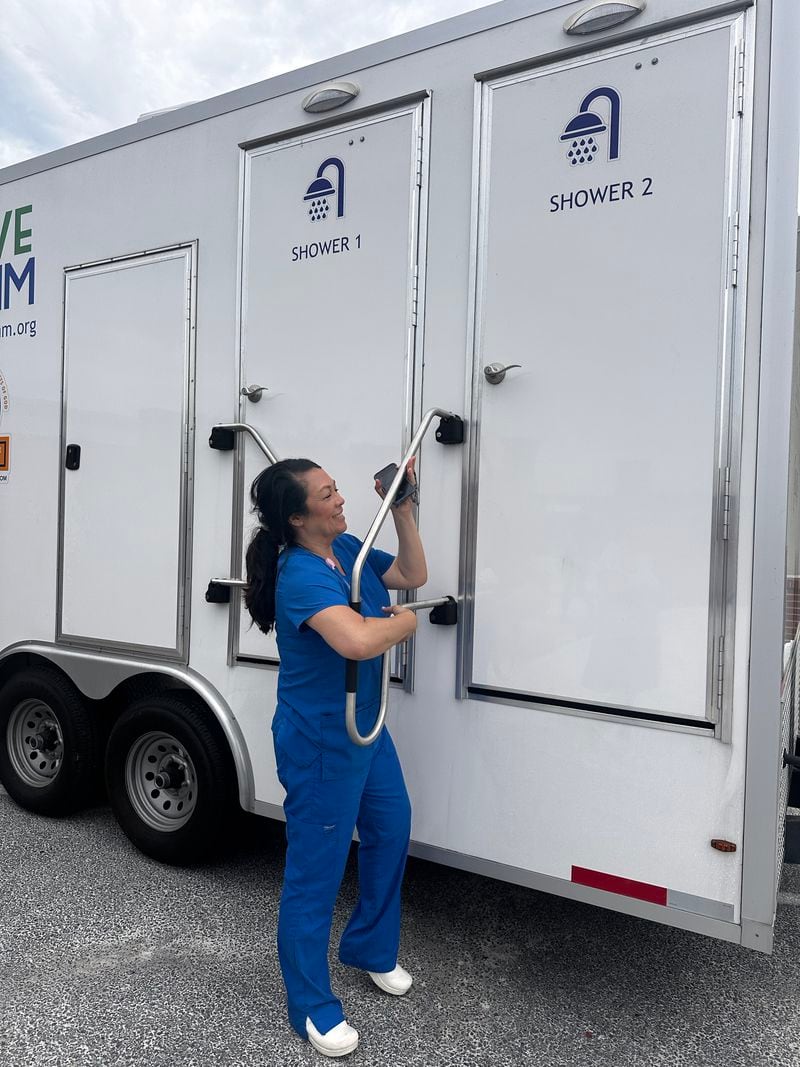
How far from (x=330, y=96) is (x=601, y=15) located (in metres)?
1.01

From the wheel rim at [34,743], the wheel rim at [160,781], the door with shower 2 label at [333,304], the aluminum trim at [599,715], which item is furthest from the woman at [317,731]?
the wheel rim at [34,743]

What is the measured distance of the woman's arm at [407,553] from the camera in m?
2.73

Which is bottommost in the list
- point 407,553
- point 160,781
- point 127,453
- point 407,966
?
point 407,966

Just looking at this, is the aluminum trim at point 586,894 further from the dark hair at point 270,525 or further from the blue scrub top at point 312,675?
the dark hair at point 270,525

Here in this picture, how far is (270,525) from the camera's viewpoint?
261 cm

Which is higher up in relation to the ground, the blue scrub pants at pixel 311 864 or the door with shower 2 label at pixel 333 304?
the door with shower 2 label at pixel 333 304

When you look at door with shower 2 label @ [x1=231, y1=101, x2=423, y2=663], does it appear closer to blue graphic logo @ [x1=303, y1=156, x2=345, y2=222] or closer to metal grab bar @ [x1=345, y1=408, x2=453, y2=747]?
blue graphic logo @ [x1=303, y1=156, x2=345, y2=222]

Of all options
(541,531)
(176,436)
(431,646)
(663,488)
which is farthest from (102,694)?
(663,488)

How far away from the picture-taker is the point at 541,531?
2.67 m

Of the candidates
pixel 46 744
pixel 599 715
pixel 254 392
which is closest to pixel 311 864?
pixel 599 715

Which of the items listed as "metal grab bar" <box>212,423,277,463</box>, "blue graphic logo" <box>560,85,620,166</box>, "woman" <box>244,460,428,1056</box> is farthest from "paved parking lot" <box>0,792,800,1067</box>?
"blue graphic logo" <box>560,85,620,166</box>

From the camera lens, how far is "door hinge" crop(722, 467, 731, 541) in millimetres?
2359

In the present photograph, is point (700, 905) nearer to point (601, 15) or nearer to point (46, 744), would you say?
point (601, 15)

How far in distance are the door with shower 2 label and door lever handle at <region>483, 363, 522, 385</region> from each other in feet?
0.97
